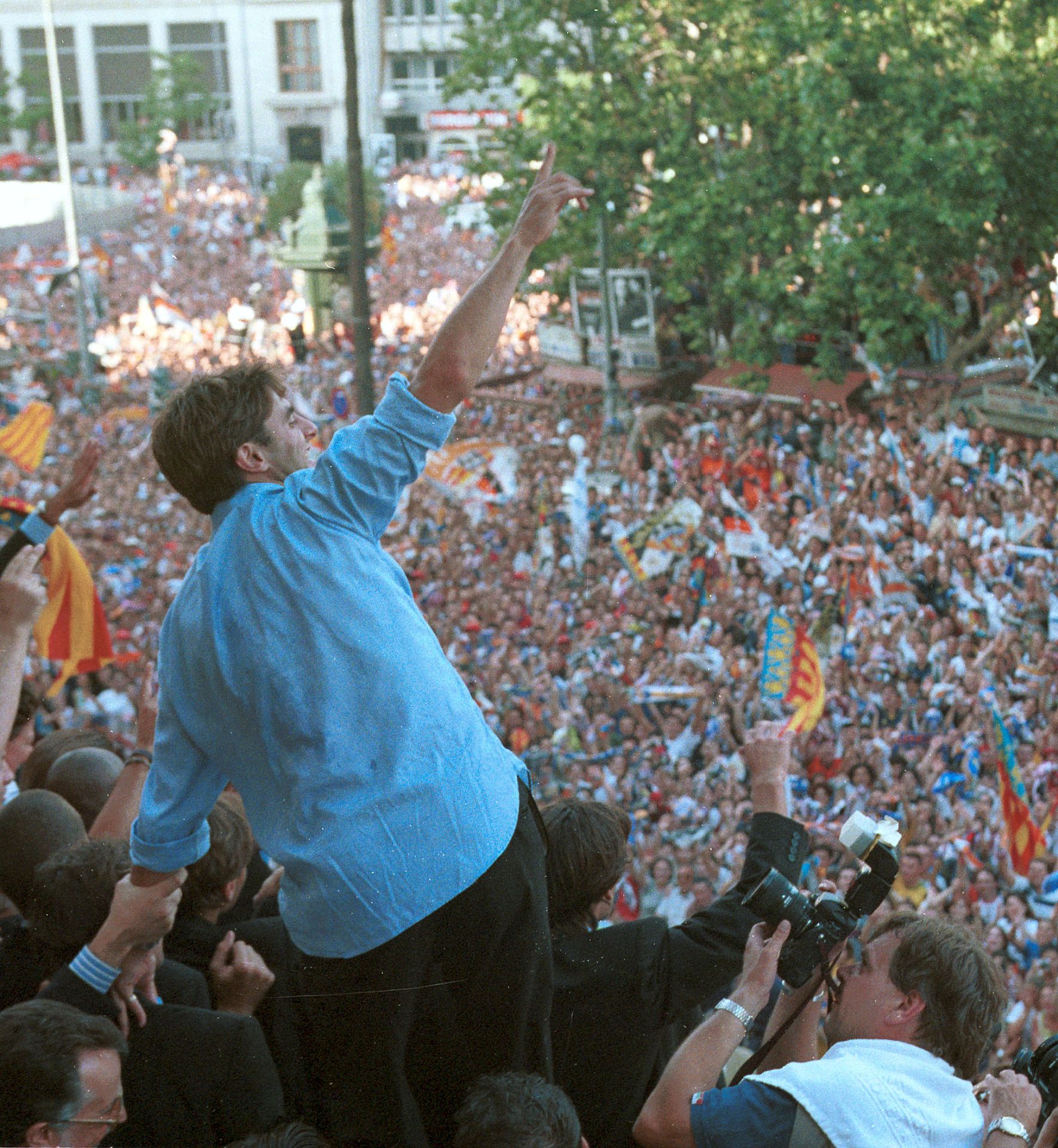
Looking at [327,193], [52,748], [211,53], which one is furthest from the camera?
[327,193]

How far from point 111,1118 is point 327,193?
15.9 feet

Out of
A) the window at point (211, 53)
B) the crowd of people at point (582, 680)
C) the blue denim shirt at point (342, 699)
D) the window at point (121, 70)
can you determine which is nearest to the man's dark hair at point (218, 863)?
the crowd of people at point (582, 680)

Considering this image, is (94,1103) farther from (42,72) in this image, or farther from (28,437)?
(28,437)

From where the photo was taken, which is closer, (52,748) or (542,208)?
(542,208)

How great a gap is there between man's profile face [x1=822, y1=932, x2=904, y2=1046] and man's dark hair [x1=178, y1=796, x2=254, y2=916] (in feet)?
2.66

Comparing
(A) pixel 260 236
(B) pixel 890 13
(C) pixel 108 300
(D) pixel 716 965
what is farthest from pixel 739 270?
(D) pixel 716 965

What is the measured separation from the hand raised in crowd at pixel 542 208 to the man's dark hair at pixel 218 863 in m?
0.87

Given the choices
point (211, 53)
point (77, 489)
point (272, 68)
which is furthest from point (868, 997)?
point (211, 53)

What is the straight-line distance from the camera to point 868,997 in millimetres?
1562

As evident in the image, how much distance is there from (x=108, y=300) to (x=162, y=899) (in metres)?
9.19

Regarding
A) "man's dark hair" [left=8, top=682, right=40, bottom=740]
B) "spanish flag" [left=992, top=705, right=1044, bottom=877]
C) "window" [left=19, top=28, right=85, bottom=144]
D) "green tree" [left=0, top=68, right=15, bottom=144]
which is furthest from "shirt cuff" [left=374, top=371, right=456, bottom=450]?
"green tree" [left=0, top=68, right=15, bottom=144]

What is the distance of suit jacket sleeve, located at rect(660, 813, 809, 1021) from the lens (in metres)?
1.66

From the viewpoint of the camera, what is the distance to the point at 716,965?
1675mm

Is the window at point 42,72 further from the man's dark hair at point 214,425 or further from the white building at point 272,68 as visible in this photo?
the man's dark hair at point 214,425
